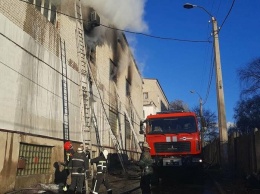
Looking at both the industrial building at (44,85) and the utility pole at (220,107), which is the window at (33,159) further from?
the utility pole at (220,107)

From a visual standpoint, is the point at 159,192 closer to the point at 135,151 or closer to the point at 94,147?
the point at 94,147

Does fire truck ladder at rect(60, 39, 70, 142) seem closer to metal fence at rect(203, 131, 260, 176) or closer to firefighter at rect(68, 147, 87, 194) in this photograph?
firefighter at rect(68, 147, 87, 194)

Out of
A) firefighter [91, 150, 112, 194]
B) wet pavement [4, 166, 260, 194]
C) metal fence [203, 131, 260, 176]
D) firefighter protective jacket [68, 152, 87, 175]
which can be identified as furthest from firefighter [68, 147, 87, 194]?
metal fence [203, 131, 260, 176]

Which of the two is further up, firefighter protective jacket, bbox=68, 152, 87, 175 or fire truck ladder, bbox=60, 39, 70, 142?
fire truck ladder, bbox=60, 39, 70, 142

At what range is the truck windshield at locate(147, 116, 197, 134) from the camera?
1219 cm

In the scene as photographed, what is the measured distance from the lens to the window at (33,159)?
8.78 meters

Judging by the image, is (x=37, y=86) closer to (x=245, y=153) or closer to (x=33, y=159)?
(x=33, y=159)

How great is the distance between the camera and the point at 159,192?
9523mm

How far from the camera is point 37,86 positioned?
9.76 m

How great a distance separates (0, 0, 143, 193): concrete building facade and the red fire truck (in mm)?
3103

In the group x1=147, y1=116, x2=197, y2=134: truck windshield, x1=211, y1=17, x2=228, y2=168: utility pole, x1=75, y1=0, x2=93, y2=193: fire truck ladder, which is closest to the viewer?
x1=147, y1=116, x2=197, y2=134: truck windshield

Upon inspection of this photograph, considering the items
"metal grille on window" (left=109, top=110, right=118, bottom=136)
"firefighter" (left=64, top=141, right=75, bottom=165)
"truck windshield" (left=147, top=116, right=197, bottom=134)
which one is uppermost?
"metal grille on window" (left=109, top=110, right=118, bottom=136)

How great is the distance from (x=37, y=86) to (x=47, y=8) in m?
3.24

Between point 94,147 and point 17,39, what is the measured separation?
7.17 m
